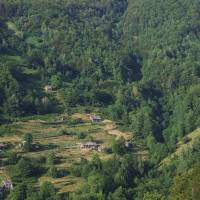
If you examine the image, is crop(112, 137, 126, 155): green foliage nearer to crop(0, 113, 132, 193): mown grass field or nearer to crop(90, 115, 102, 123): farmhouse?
crop(0, 113, 132, 193): mown grass field

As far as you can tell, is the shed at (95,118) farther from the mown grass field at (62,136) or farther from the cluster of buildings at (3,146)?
the cluster of buildings at (3,146)

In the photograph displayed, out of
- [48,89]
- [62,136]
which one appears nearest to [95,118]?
[62,136]

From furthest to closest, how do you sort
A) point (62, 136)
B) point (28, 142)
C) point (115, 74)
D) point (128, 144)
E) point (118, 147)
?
1. point (115, 74)
2. point (62, 136)
3. point (128, 144)
4. point (118, 147)
5. point (28, 142)

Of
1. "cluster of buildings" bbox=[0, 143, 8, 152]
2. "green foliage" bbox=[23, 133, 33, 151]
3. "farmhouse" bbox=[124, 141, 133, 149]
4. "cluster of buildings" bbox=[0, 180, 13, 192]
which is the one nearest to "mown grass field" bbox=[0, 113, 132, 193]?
"green foliage" bbox=[23, 133, 33, 151]

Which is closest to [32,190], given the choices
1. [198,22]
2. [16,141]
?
[16,141]

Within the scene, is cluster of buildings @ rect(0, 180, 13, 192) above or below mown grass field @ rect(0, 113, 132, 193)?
above

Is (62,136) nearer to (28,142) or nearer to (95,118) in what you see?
(28,142)

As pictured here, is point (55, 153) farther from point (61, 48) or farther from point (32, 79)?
point (61, 48)

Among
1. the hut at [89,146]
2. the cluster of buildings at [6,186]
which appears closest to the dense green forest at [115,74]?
the cluster of buildings at [6,186]
